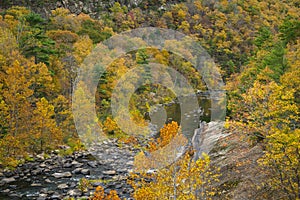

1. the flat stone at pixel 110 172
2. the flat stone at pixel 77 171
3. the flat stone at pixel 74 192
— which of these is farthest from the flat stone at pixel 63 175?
the flat stone at pixel 74 192

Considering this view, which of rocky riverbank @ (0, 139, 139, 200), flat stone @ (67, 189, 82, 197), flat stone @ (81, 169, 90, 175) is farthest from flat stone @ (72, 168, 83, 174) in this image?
flat stone @ (67, 189, 82, 197)

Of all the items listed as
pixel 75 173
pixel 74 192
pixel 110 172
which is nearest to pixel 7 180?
pixel 75 173

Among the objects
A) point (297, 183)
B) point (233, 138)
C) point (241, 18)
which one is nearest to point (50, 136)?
point (233, 138)

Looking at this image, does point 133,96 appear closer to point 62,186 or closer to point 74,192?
point 62,186

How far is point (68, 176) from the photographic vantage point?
24.5 meters

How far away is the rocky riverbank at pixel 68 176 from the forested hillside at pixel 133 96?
1.43 metres

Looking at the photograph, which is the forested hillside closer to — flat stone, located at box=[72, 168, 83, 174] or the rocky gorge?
the rocky gorge

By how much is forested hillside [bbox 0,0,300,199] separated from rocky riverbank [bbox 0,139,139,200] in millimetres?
1432

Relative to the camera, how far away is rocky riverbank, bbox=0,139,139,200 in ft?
69.6

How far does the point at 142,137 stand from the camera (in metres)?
38.4

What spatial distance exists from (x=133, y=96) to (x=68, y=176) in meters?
26.3

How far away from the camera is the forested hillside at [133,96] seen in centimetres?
1138

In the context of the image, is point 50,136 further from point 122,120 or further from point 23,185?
point 122,120

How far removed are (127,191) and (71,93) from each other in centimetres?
1910
